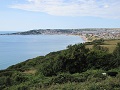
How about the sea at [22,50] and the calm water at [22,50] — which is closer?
the sea at [22,50]

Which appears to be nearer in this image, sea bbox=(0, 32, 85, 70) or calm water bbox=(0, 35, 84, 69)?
sea bbox=(0, 32, 85, 70)

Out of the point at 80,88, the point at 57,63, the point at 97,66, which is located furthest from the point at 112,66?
the point at 80,88

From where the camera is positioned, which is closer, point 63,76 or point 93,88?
point 93,88

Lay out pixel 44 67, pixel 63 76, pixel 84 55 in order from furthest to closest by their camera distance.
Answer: pixel 84 55 → pixel 44 67 → pixel 63 76

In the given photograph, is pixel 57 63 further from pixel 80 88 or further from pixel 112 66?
pixel 80 88

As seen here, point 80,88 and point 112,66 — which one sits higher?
point 80,88

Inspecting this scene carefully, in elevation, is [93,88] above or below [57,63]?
above

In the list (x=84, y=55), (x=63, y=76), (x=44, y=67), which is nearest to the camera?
(x=63, y=76)

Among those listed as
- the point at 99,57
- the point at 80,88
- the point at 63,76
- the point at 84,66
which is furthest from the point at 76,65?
the point at 80,88

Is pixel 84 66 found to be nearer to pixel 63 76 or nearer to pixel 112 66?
pixel 112 66
